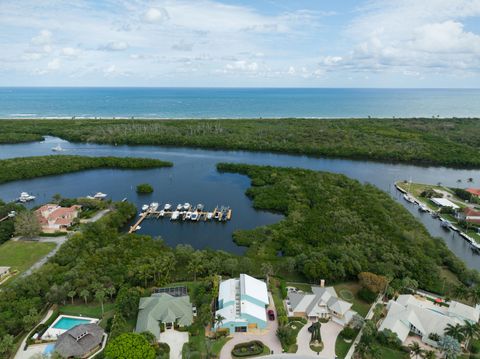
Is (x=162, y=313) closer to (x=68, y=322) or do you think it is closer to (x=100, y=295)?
(x=100, y=295)

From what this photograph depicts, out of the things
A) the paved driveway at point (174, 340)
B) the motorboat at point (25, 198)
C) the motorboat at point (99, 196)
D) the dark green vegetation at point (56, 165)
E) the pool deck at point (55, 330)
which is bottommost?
the paved driveway at point (174, 340)

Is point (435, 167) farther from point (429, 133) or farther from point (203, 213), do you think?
point (203, 213)

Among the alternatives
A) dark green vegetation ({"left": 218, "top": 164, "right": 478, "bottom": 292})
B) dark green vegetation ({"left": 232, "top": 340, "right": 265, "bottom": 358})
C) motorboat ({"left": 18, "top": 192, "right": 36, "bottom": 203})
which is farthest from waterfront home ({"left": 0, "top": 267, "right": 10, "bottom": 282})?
dark green vegetation ({"left": 218, "top": 164, "right": 478, "bottom": 292})

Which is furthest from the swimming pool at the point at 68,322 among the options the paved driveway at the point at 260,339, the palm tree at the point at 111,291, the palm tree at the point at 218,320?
the paved driveway at the point at 260,339

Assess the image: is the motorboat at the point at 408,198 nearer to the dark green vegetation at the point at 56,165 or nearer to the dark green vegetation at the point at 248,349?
the dark green vegetation at the point at 248,349

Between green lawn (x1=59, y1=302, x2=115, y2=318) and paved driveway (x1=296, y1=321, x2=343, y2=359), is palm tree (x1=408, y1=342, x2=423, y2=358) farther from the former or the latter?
green lawn (x1=59, y1=302, x2=115, y2=318)

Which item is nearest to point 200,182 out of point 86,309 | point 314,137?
point 86,309

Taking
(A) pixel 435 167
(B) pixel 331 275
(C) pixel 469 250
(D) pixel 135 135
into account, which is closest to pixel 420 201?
(C) pixel 469 250
